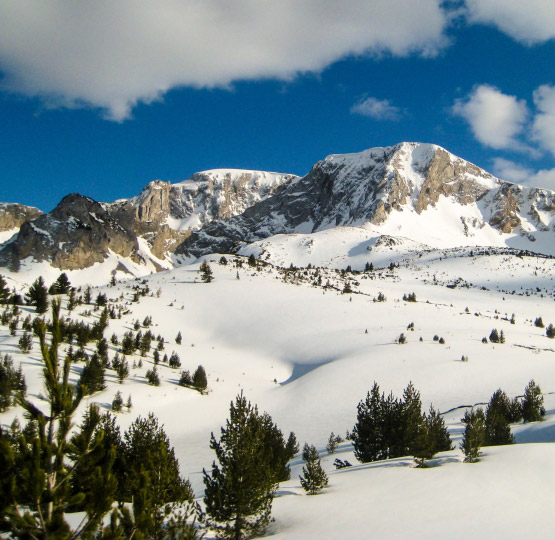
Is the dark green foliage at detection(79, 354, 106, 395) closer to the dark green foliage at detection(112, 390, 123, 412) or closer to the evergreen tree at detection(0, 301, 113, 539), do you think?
the dark green foliage at detection(112, 390, 123, 412)

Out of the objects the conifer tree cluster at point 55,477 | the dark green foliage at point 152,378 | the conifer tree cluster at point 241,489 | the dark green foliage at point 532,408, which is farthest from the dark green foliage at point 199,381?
the conifer tree cluster at point 55,477

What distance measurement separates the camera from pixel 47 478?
579 centimetres

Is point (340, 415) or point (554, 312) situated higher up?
point (554, 312)

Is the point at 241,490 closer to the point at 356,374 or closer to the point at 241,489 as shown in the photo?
the point at 241,489

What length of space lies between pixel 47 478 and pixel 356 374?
4225 cm

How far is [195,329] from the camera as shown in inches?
2889

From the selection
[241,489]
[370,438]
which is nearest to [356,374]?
[370,438]

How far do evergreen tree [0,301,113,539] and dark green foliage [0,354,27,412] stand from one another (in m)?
27.2

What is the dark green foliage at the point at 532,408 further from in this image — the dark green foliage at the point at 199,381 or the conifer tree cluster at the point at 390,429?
the dark green foliage at the point at 199,381

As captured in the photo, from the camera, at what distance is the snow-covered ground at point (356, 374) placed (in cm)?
1170

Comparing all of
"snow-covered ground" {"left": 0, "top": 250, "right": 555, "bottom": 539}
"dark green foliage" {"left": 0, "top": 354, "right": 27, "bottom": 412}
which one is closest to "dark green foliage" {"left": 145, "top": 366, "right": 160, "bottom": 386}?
"snow-covered ground" {"left": 0, "top": 250, "right": 555, "bottom": 539}

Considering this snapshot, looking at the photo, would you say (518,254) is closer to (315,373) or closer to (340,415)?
(315,373)

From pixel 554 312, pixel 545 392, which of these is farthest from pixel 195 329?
pixel 554 312

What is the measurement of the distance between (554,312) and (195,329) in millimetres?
76521
